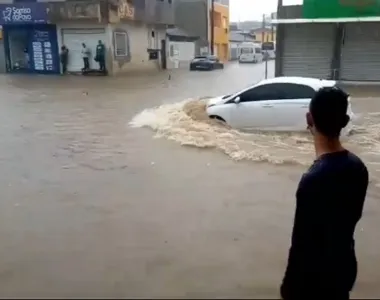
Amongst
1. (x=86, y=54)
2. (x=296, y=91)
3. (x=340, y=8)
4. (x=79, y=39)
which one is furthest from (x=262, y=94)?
(x=79, y=39)

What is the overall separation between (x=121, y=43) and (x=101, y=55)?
2.63 meters

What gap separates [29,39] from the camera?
103 ft

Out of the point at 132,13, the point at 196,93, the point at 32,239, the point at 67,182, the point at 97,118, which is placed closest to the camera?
the point at 32,239

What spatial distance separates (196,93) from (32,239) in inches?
596

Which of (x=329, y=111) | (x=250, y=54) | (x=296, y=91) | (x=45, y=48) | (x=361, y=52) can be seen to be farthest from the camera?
(x=250, y=54)

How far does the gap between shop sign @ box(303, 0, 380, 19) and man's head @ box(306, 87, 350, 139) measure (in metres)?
19.7

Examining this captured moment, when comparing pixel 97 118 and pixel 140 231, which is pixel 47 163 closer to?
pixel 140 231

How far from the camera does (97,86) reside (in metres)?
23.1

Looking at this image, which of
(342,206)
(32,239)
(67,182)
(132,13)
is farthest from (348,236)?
(132,13)

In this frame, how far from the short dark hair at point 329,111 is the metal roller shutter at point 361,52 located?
20.4 meters

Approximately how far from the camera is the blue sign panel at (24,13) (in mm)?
29328

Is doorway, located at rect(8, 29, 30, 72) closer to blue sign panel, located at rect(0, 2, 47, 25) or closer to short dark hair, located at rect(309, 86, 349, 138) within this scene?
blue sign panel, located at rect(0, 2, 47, 25)

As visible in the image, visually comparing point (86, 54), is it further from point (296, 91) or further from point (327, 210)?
point (327, 210)

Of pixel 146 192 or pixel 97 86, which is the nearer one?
pixel 146 192
